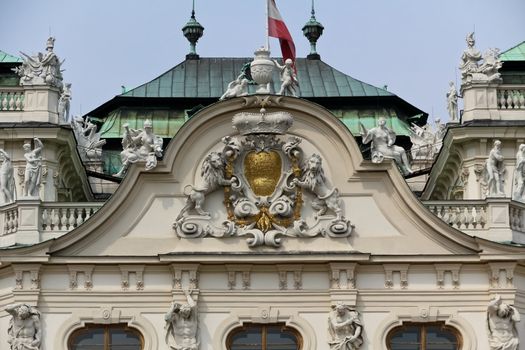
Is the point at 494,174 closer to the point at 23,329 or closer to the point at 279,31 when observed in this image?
the point at 279,31

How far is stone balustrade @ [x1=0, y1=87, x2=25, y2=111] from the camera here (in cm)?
5872

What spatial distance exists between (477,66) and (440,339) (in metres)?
7.83

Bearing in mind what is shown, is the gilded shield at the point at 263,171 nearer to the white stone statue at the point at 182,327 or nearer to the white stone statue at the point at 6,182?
the white stone statue at the point at 182,327

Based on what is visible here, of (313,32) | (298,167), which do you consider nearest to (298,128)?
(298,167)

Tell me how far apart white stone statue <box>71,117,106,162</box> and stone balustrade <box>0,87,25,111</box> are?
4.12 m

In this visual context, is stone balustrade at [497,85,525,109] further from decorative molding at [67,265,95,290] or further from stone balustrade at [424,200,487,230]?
decorative molding at [67,265,95,290]

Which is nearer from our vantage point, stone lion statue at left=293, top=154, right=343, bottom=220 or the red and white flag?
stone lion statue at left=293, top=154, right=343, bottom=220

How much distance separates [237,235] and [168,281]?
1900mm

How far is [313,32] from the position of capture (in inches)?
2805

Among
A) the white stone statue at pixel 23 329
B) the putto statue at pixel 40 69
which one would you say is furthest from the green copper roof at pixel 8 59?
the white stone statue at pixel 23 329

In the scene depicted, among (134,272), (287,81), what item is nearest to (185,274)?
(134,272)

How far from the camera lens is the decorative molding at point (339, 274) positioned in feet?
179

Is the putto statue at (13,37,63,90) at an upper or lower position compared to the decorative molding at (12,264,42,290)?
upper

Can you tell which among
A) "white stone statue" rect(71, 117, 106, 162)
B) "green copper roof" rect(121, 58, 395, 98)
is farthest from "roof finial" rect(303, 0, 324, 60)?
"white stone statue" rect(71, 117, 106, 162)
